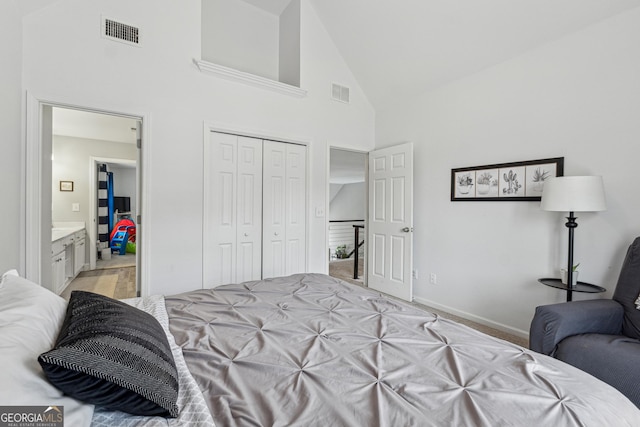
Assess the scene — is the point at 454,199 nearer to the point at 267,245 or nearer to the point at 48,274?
the point at 267,245

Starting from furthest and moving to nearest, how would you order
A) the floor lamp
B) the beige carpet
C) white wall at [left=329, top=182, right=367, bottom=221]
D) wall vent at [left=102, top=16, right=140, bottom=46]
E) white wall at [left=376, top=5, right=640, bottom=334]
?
1. white wall at [left=329, top=182, right=367, bottom=221]
2. the beige carpet
3. wall vent at [left=102, top=16, right=140, bottom=46]
4. white wall at [left=376, top=5, right=640, bottom=334]
5. the floor lamp

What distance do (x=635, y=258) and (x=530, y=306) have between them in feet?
3.41

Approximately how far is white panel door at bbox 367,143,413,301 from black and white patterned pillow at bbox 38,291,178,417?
3.31m

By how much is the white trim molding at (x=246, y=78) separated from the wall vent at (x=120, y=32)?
1.70 feet

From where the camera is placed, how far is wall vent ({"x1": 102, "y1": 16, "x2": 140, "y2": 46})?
2.60 m

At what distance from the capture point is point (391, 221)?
4.03 meters

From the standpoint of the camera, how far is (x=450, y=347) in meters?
1.15

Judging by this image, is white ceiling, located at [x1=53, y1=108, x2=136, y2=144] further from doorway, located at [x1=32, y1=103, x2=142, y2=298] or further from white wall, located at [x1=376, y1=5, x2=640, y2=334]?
white wall, located at [x1=376, y1=5, x2=640, y2=334]

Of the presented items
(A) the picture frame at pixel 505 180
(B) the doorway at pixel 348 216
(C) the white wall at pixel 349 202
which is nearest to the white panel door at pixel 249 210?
(B) the doorway at pixel 348 216

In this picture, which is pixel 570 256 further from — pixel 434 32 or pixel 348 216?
pixel 348 216

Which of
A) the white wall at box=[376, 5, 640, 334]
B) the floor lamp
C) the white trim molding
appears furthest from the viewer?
the white trim molding

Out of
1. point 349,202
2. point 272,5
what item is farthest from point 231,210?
point 349,202

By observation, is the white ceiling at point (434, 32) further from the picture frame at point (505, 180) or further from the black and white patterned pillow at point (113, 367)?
the black and white patterned pillow at point (113, 367)

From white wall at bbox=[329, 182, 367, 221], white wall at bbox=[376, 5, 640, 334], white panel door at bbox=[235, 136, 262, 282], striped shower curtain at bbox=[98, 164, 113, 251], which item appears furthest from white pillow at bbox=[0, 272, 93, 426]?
white wall at bbox=[329, 182, 367, 221]
